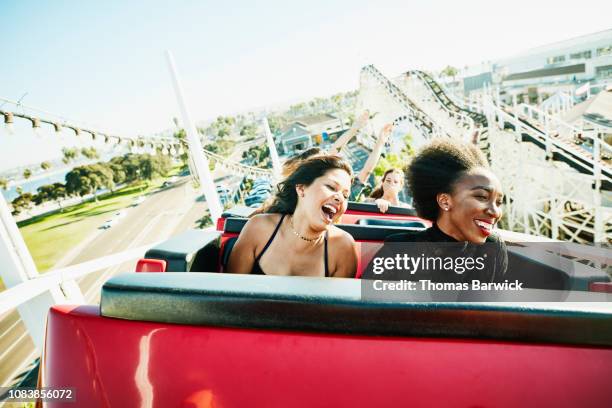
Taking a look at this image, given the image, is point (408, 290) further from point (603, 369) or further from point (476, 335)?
point (603, 369)

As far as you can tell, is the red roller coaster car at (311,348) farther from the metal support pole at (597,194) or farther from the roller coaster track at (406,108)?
the roller coaster track at (406,108)

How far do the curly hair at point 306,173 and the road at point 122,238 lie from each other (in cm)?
1584

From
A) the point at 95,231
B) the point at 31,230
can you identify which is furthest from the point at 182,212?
the point at 31,230

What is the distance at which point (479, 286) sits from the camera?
2.51 ft

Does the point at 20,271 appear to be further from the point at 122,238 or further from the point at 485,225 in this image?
the point at 122,238

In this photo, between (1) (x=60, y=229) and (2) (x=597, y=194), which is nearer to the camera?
(2) (x=597, y=194)

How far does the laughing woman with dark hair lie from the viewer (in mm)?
914

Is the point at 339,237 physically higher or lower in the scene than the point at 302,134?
lower

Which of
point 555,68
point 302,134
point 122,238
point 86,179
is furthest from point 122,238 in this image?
point 555,68

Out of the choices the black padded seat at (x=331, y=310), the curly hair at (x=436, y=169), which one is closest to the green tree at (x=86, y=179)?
the black padded seat at (x=331, y=310)

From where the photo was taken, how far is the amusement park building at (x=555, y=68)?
12.0 feet

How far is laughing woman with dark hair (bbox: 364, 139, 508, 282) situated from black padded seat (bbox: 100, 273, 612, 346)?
23 centimetres

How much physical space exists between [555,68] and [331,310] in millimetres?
29682

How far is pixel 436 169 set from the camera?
1.03 m
